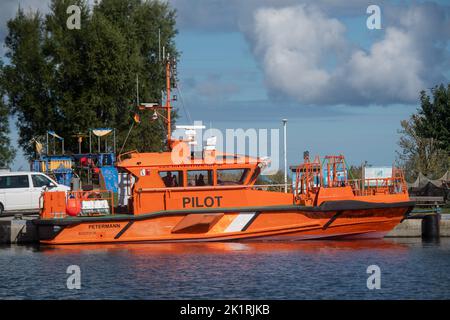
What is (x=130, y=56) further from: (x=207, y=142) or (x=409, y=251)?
(x=409, y=251)

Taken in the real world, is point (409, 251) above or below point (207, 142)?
below

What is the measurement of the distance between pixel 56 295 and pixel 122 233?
6554mm

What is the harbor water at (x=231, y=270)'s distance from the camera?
56.1 feet

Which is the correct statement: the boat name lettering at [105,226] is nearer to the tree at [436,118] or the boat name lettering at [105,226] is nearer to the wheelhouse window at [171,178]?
the wheelhouse window at [171,178]

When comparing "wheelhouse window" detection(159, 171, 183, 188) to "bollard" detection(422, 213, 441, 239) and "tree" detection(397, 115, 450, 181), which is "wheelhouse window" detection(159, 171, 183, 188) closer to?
"bollard" detection(422, 213, 441, 239)

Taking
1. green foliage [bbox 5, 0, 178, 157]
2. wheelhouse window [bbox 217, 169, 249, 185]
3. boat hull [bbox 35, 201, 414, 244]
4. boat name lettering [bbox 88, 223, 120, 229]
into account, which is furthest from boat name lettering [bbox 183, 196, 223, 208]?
green foliage [bbox 5, 0, 178, 157]

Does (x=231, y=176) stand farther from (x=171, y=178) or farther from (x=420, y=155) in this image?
(x=420, y=155)

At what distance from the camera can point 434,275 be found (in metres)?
18.6

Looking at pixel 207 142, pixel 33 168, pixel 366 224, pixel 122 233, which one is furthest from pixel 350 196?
pixel 33 168

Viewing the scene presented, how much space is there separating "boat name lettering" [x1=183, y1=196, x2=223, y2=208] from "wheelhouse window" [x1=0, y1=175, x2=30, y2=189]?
7.19 m

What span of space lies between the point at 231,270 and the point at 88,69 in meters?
26.3

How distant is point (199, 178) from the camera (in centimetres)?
2377
